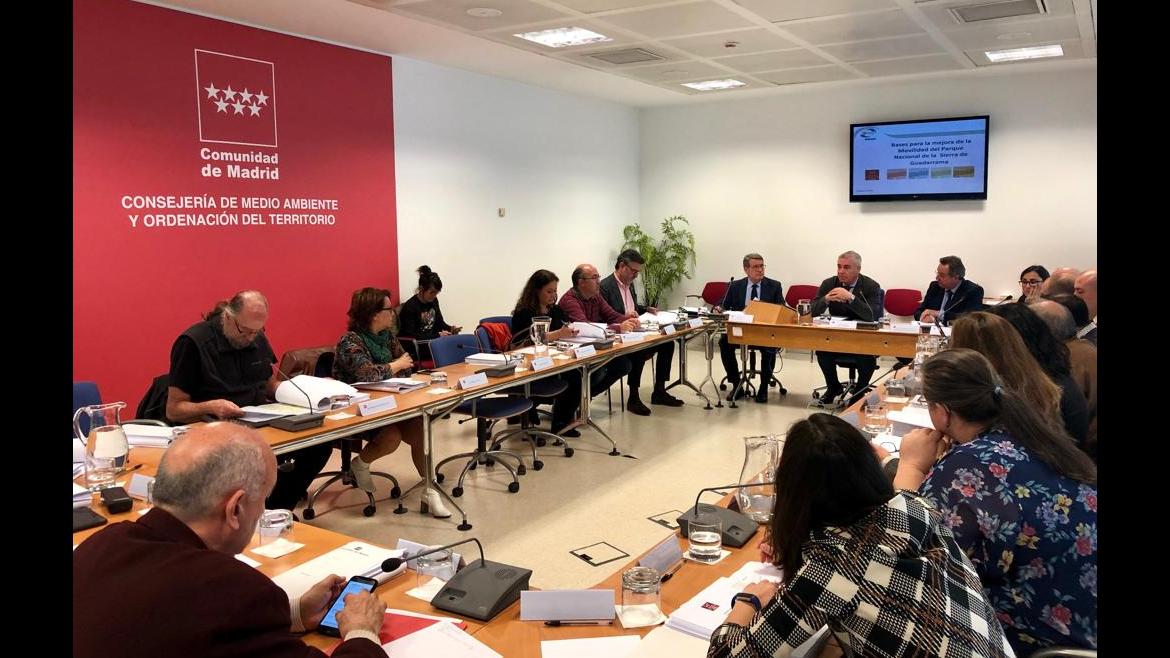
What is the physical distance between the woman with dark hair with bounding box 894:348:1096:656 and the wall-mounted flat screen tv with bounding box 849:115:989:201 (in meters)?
7.39

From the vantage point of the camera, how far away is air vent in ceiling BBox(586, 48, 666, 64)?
6719 millimetres

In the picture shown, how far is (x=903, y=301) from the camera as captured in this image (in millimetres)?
8805

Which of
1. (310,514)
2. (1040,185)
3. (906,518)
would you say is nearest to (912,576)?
(906,518)

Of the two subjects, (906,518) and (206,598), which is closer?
(206,598)

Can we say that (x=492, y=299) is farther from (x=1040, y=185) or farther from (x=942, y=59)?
(x=1040, y=185)

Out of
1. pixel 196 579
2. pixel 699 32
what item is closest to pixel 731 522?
pixel 196 579

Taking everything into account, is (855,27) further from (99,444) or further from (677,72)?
(99,444)

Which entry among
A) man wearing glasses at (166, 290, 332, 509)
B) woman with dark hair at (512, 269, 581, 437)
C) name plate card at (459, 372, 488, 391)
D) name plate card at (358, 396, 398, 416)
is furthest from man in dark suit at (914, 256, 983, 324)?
man wearing glasses at (166, 290, 332, 509)

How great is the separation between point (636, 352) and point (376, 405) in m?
3.24

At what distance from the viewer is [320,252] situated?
21.5 feet

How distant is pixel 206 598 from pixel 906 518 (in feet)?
4.14

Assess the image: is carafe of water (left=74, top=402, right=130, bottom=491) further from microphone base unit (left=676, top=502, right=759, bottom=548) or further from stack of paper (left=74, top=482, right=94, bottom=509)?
microphone base unit (left=676, top=502, right=759, bottom=548)

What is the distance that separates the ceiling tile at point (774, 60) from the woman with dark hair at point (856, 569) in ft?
19.6
